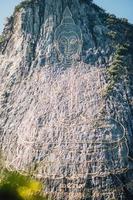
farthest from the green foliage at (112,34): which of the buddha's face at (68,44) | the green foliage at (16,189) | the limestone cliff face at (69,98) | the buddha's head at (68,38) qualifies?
the green foliage at (16,189)

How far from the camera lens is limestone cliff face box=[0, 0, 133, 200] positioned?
768 inches

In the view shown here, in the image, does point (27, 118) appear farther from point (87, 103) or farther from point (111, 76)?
point (111, 76)

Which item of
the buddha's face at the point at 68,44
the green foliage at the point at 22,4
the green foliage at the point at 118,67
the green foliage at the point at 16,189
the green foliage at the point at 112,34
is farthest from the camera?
the green foliage at the point at 22,4

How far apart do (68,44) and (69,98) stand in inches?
176

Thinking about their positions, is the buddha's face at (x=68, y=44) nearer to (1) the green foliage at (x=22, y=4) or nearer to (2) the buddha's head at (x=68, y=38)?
(2) the buddha's head at (x=68, y=38)

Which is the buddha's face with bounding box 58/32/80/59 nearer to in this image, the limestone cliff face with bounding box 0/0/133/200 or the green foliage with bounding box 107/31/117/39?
the limestone cliff face with bounding box 0/0/133/200

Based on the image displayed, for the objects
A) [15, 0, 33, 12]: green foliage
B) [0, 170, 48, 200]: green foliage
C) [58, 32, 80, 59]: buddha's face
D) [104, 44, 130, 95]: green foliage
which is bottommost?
[0, 170, 48, 200]: green foliage

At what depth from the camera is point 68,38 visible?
87.9 ft

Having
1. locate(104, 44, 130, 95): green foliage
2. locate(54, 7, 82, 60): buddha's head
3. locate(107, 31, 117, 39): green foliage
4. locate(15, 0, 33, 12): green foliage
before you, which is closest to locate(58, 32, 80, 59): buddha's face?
locate(54, 7, 82, 60): buddha's head

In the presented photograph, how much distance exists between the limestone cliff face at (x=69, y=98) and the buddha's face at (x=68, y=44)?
0.07m

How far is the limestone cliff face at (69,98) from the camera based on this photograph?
19.5 m

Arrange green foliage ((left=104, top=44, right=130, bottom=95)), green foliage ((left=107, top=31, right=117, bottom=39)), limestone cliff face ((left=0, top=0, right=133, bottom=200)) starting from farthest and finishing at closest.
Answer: green foliage ((left=107, top=31, right=117, bottom=39)) → green foliage ((left=104, top=44, right=130, bottom=95)) → limestone cliff face ((left=0, top=0, right=133, bottom=200))

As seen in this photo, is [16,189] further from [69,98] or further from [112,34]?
[112,34]

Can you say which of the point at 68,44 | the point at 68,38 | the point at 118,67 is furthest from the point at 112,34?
the point at 118,67
